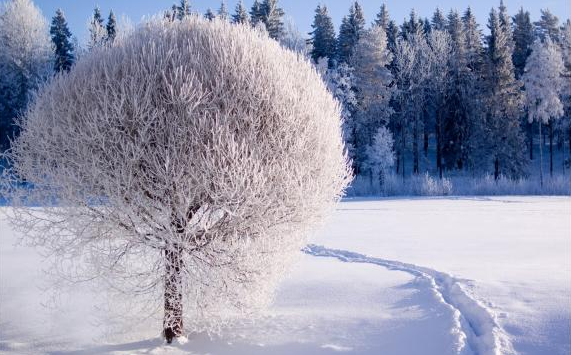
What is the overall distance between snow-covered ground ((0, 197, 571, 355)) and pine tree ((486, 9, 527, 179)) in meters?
25.3

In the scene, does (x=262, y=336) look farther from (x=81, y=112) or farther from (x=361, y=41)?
(x=361, y=41)

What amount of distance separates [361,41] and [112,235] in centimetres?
3478

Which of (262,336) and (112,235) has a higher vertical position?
(112,235)

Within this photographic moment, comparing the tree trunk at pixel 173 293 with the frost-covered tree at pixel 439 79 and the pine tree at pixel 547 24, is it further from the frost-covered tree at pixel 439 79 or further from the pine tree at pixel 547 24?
the pine tree at pixel 547 24

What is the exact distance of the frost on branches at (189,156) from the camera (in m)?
5.46

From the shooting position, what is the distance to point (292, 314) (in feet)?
24.6

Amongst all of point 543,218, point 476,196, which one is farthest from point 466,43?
point 543,218

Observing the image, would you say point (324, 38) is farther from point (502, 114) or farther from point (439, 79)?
point (502, 114)

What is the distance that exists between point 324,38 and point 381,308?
1710 inches

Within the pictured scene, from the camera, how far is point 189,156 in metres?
5.48

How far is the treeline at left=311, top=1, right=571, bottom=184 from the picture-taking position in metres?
36.4

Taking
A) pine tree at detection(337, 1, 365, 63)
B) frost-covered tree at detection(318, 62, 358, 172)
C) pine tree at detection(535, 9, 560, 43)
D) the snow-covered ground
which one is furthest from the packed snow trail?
pine tree at detection(535, 9, 560, 43)

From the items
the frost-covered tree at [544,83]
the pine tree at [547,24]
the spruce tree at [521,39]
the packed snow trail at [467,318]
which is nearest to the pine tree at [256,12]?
the frost-covered tree at [544,83]

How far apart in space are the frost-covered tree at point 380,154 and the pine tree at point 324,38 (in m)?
15.4
